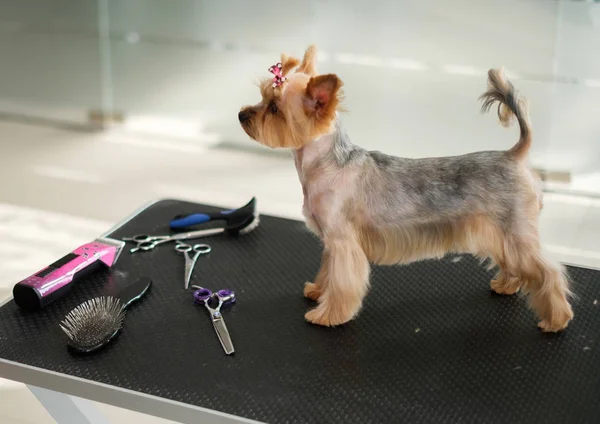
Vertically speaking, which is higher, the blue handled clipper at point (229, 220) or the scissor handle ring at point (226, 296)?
the blue handled clipper at point (229, 220)

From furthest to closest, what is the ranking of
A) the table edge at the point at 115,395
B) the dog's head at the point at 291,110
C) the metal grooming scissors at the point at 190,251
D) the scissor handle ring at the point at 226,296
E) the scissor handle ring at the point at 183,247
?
the scissor handle ring at the point at 183,247 < the metal grooming scissors at the point at 190,251 < the scissor handle ring at the point at 226,296 < the dog's head at the point at 291,110 < the table edge at the point at 115,395

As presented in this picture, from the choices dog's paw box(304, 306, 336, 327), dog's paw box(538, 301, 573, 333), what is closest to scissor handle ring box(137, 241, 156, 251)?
dog's paw box(304, 306, 336, 327)

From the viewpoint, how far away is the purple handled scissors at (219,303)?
1730 millimetres

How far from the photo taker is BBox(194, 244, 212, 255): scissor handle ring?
2103 mm

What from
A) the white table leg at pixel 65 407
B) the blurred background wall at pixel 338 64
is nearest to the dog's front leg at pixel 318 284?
the white table leg at pixel 65 407

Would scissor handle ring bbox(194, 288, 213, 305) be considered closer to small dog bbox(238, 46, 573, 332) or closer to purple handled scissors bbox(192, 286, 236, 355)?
purple handled scissors bbox(192, 286, 236, 355)

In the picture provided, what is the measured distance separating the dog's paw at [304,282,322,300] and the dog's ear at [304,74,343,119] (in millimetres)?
422

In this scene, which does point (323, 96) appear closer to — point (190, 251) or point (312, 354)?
point (312, 354)

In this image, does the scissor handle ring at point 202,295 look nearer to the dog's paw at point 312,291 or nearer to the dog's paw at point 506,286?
the dog's paw at point 312,291

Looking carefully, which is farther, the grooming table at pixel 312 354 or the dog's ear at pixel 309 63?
the dog's ear at pixel 309 63

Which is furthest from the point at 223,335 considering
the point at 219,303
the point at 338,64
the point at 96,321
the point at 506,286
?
the point at 338,64

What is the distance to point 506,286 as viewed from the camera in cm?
194

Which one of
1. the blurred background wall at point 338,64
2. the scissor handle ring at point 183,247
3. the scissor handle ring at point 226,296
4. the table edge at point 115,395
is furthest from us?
the blurred background wall at point 338,64

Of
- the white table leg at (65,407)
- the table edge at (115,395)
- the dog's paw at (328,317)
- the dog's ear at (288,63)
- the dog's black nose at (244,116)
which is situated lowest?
the white table leg at (65,407)
